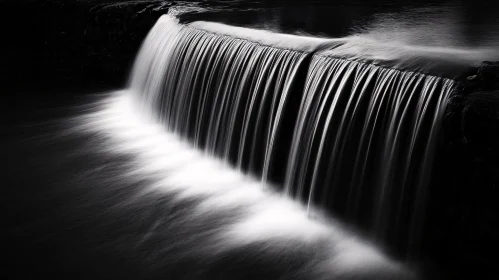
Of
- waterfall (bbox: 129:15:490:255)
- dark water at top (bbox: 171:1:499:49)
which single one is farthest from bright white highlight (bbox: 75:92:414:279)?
dark water at top (bbox: 171:1:499:49)

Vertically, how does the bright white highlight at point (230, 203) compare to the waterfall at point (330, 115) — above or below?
below

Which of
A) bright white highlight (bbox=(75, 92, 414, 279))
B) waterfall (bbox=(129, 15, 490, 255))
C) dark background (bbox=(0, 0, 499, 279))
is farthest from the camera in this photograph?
bright white highlight (bbox=(75, 92, 414, 279))

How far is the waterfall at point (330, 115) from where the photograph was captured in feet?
12.3

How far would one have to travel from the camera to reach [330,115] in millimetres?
4352

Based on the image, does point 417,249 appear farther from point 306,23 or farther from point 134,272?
point 306,23

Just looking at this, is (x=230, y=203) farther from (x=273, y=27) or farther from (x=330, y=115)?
(x=273, y=27)

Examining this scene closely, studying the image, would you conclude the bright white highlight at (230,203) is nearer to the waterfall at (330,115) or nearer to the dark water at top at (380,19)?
the waterfall at (330,115)

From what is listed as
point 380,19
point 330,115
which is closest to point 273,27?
point 380,19

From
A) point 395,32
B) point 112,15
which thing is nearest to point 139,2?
point 112,15

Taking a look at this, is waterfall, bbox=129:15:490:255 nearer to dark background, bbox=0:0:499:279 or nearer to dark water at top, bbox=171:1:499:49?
dark background, bbox=0:0:499:279

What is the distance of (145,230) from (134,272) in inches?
23.4

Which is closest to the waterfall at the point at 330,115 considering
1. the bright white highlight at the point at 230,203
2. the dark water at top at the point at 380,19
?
the bright white highlight at the point at 230,203

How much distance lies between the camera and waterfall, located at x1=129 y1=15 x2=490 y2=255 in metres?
3.74

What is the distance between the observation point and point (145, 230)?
14.9ft
